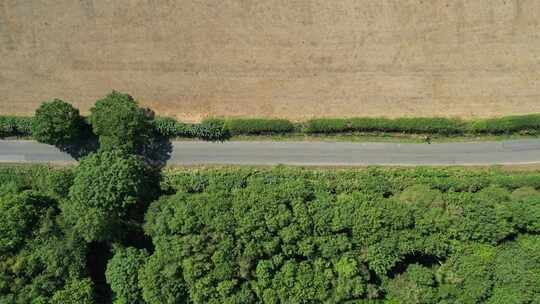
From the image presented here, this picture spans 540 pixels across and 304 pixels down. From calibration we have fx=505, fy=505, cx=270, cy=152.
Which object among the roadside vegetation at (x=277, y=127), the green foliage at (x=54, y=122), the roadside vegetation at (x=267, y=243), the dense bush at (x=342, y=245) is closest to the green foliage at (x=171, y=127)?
the roadside vegetation at (x=277, y=127)

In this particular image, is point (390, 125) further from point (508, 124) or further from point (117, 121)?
point (117, 121)

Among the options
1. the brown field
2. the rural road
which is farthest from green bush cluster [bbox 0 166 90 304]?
the brown field

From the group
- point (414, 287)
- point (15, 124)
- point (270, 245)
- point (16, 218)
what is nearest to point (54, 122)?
point (15, 124)

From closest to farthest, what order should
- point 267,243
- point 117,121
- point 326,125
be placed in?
1. point 267,243
2. point 117,121
3. point 326,125

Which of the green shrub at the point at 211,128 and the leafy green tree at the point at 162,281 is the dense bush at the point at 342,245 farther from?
the green shrub at the point at 211,128

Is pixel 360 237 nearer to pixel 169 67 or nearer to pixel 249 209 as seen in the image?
pixel 249 209

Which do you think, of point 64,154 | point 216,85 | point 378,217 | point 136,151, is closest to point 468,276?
point 378,217
